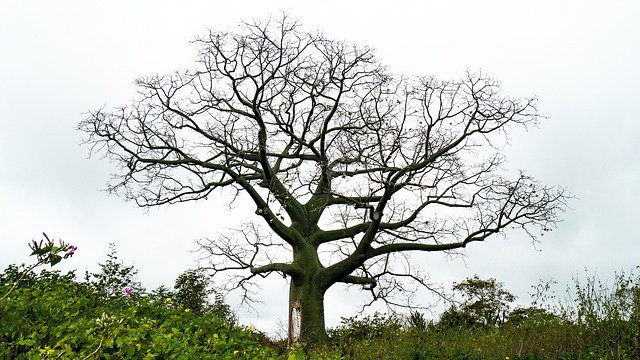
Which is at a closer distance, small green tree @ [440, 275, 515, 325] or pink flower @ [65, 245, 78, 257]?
pink flower @ [65, 245, 78, 257]

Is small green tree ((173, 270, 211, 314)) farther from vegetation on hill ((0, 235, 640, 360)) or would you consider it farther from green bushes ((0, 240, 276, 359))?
green bushes ((0, 240, 276, 359))

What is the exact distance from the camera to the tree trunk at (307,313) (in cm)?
A: 1591

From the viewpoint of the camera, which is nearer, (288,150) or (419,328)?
(419,328)

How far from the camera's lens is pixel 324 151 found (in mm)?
16734

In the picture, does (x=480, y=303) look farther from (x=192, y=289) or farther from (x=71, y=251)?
(x=71, y=251)

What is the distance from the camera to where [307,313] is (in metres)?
16.1


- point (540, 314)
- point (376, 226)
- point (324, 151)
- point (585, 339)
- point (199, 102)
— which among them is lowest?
point (585, 339)

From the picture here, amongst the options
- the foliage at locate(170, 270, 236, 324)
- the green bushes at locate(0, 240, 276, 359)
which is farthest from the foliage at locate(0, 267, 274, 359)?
the foliage at locate(170, 270, 236, 324)

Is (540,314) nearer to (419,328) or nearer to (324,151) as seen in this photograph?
(419,328)

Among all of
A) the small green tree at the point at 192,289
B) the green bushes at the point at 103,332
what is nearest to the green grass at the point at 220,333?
the green bushes at the point at 103,332

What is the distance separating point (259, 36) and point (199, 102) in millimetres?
2759

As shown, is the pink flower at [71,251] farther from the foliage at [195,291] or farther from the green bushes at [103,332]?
the foliage at [195,291]

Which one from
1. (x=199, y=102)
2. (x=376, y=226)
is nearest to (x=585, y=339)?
(x=376, y=226)

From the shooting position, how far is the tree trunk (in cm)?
1591
